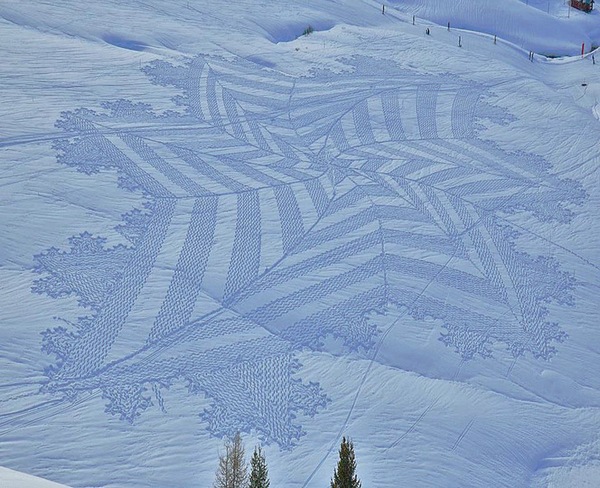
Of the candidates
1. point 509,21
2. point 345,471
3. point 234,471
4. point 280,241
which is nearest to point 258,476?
point 234,471

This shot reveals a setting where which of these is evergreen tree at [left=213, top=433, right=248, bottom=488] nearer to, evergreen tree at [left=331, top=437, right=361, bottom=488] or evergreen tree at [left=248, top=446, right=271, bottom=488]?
evergreen tree at [left=248, top=446, right=271, bottom=488]

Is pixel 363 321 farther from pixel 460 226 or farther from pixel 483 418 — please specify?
pixel 460 226

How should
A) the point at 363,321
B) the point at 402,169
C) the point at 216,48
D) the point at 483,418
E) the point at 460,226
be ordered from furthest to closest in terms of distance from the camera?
the point at 216,48
the point at 402,169
the point at 460,226
the point at 363,321
the point at 483,418

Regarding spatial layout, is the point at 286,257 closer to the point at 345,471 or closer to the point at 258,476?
the point at 258,476

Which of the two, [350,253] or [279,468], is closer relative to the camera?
[279,468]

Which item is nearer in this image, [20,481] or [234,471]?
[20,481]

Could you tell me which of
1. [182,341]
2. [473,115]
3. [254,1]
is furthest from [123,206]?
[254,1]

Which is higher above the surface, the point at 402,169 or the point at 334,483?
the point at 402,169

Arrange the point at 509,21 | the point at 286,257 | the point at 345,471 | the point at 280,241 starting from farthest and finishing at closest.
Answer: the point at 509,21
the point at 280,241
the point at 286,257
the point at 345,471
